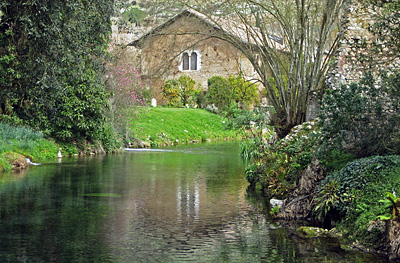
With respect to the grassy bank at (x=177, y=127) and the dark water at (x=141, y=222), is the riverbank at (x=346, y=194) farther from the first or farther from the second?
the grassy bank at (x=177, y=127)

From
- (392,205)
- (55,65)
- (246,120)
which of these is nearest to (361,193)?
(392,205)

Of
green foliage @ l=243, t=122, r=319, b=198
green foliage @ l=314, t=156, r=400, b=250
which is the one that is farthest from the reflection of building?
green foliage @ l=314, t=156, r=400, b=250

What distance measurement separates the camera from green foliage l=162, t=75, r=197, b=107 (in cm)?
4784

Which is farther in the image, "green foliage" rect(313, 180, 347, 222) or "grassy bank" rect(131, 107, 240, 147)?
"grassy bank" rect(131, 107, 240, 147)

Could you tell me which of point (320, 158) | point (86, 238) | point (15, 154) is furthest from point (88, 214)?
point (15, 154)

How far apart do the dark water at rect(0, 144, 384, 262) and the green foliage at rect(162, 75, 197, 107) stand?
2927 centimetres

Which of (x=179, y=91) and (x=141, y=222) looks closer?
(x=141, y=222)

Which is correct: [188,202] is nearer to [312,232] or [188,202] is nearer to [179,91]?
[312,232]

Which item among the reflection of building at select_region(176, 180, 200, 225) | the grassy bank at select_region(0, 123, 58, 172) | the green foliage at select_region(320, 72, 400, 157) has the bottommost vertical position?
the reflection of building at select_region(176, 180, 200, 225)

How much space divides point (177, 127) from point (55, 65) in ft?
56.8

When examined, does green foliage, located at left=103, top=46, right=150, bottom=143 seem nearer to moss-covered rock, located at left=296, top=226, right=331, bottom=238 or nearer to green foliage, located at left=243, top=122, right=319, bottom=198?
green foliage, located at left=243, top=122, right=319, bottom=198

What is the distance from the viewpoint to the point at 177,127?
3794 centimetres

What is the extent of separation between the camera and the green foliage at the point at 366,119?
11.6 meters

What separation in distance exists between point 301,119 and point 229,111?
2568 mm
